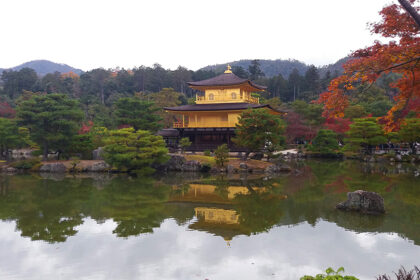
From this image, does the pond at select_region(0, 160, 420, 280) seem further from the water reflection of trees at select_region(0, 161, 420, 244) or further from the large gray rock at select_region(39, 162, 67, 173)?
the large gray rock at select_region(39, 162, 67, 173)

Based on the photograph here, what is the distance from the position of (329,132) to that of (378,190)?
1828 cm

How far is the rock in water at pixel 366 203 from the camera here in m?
10.6

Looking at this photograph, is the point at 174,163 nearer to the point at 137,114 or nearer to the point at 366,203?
the point at 137,114

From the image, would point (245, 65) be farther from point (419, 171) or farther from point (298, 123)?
point (419, 171)

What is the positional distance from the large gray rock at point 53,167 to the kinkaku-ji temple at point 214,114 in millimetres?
9894

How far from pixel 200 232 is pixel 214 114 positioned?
2106 cm

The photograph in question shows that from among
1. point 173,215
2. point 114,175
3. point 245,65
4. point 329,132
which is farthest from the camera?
point 245,65

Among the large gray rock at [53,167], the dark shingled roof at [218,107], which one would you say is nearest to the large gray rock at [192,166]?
the dark shingled roof at [218,107]

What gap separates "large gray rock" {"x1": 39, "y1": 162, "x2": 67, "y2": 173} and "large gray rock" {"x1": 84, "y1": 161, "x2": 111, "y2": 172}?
5.17ft

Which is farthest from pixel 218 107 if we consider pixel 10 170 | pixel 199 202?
pixel 199 202

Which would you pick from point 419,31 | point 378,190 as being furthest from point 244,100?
point 419,31

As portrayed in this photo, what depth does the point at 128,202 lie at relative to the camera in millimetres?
12758

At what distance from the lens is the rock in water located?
10555 millimetres

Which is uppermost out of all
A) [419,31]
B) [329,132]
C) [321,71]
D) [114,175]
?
[321,71]
